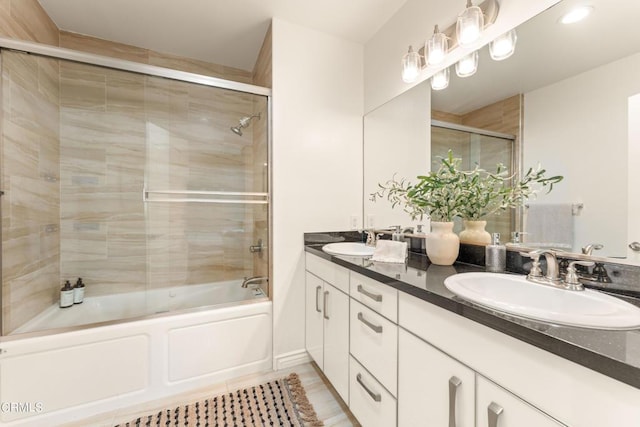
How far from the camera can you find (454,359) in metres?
0.76

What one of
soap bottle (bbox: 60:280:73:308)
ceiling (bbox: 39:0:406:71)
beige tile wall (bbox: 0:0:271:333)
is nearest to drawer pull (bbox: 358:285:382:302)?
beige tile wall (bbox: 0:0:271:333)

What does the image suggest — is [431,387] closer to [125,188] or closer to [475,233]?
[475,233]

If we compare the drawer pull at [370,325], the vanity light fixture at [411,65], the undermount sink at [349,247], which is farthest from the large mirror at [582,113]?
the undermount sink at [349,247]

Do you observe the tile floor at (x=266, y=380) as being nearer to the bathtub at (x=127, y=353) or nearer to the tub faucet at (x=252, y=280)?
the bathtub at (x=127, y=353)

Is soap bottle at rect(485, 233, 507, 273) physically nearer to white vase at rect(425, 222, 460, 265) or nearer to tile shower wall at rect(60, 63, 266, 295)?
white vase at rect(425, 222, 460, 265)

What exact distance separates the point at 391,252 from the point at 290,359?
Result: 114 centimetres

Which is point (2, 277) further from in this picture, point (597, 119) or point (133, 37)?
point (597, 119)

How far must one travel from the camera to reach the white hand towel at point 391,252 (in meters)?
1.35

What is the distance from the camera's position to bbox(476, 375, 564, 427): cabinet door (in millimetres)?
571

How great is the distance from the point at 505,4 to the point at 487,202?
0.90 metres

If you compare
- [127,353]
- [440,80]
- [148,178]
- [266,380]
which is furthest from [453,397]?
[148,178]

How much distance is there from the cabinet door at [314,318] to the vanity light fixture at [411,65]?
1.43 meters

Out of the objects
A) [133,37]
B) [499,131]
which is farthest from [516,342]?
[133,37]

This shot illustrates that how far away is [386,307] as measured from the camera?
3.44ft
